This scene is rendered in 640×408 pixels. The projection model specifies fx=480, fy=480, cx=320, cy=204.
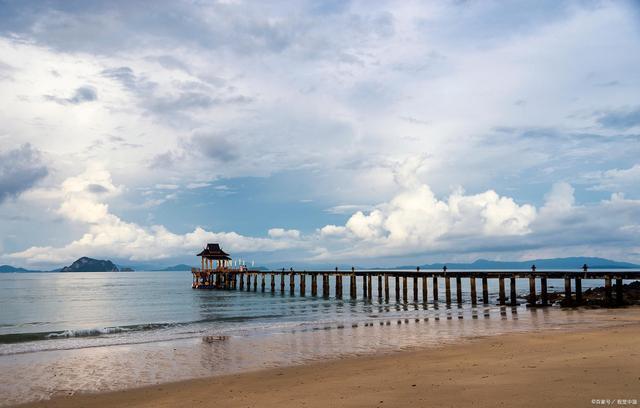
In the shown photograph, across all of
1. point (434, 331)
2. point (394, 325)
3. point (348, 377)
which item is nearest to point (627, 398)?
point (348, 377)

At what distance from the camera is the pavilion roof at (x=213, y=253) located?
7956 centimetres

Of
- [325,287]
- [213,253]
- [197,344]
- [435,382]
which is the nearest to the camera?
[435,382]

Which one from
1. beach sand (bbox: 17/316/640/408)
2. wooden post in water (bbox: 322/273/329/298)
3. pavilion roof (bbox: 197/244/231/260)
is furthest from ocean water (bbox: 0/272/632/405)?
pavilion roof (bbox: 197/244/231/260)

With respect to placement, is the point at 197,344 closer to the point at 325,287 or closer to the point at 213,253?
the point at 325,287

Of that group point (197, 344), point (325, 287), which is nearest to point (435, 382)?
point (197, 344)

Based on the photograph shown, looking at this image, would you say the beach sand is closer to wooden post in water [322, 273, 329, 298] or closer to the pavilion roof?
wooden post in water [322, 273, 329, 298]

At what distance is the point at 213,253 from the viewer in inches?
3152

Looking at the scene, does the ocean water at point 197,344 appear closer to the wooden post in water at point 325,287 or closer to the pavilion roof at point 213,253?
the wooden post in water at point 325,287

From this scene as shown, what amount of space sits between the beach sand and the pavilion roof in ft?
216

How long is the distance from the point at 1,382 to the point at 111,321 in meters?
24.2

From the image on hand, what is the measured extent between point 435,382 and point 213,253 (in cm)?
7202

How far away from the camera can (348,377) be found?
1298 centimetres

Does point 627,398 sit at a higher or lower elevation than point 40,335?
higher

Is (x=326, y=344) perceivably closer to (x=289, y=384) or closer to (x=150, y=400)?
(x=289, y=384)
